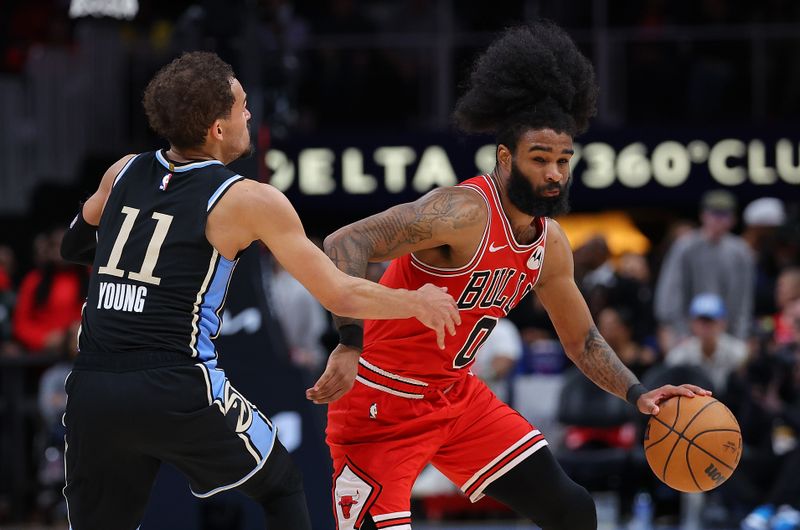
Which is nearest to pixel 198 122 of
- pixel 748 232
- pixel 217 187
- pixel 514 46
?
pixel 217 187

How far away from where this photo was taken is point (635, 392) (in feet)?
18.3

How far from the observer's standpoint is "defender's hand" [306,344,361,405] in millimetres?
4844

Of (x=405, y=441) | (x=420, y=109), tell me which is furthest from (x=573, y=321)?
(x=420, y=109)

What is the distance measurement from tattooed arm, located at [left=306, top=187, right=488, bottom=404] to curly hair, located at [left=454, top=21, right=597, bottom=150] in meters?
0.41

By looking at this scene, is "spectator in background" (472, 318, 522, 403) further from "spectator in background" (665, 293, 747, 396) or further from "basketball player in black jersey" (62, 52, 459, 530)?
"basketball player in black jersey" (62, 52, 459, 530)

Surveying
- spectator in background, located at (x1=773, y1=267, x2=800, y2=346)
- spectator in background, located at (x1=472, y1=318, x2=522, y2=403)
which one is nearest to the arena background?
spectator in background, located at (x1=773, y1=267, x2=800, y2=346)

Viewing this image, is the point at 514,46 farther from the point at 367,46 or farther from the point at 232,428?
the point at 367,46

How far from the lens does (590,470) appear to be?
32.7ft

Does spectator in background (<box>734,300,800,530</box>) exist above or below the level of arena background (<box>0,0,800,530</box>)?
below

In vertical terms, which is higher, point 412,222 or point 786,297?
point 412,222

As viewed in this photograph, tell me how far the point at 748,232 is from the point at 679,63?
2.48 m

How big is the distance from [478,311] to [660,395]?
2.69 ft

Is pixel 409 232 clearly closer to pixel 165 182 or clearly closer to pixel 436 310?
pixel 436 310

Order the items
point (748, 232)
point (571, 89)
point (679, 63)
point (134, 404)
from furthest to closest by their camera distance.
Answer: point (679, 63) → point (748, 232) → point (571, 89) → point (134, 404)
